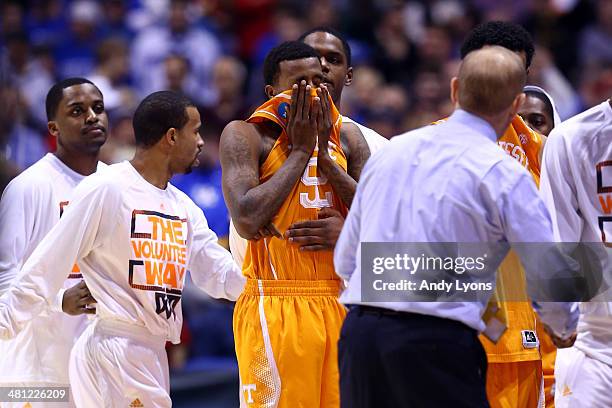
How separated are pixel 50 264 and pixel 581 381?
107 inches

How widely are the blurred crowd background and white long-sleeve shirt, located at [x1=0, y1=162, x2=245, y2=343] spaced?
3990 mm

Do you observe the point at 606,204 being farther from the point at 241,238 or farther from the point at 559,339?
the point at 241,238

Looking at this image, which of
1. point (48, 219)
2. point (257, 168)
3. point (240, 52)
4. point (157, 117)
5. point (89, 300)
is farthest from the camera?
point (240, 52)

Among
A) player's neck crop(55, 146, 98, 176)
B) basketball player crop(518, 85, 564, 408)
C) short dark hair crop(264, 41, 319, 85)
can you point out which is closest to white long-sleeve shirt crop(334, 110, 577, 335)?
short dark hair crop(264, 41, 319, 85)

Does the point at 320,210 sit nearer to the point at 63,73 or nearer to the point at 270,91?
the point at 270,91

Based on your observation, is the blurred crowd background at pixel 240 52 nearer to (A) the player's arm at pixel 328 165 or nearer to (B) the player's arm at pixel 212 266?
(B) the player's arm at pixel 212 266

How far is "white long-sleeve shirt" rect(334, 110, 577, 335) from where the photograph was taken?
3.99m

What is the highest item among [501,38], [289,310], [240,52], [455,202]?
[240,52]

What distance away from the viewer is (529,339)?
5.20m

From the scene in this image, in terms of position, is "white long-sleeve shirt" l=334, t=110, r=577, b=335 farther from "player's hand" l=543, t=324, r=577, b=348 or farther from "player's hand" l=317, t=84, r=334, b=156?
"player's hand" l=317, t=84, r=334, b=156

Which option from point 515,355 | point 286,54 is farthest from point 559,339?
point 286,54

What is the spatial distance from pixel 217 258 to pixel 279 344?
1.22 m

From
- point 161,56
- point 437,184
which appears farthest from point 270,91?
point 161,56

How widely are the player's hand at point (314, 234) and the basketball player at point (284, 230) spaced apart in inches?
2.2
